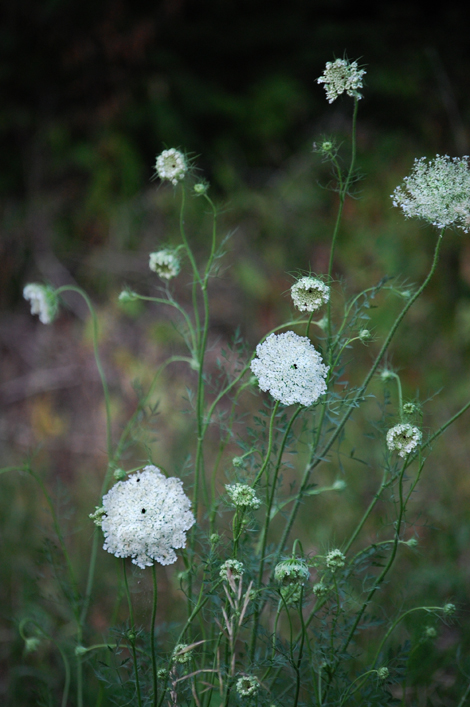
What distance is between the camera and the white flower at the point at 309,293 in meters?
0.83

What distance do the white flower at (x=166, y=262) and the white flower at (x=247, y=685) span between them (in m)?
0.65

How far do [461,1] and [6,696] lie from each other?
181 inches

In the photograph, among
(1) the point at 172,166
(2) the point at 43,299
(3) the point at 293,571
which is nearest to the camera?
(3) the point at 293,571

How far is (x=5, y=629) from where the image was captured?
1.92 m

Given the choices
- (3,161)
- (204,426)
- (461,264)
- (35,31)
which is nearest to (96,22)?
(35,31)

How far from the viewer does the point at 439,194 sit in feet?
2.78

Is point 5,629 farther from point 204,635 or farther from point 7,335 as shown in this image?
point 7,335

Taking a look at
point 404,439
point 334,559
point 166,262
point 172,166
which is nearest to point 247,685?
point 334,559

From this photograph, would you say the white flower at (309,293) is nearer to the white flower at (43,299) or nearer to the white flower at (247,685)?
the white flower at (247,685)

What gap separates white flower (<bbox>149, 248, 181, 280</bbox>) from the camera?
1.08 metres

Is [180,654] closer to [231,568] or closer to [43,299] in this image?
[231,568]

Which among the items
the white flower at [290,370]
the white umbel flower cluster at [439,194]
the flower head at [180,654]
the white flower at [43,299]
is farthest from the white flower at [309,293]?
the white flower at [43,299]

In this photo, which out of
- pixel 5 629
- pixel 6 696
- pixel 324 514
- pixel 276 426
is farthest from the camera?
→ pixel 324 514

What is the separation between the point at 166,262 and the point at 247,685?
69 cm
